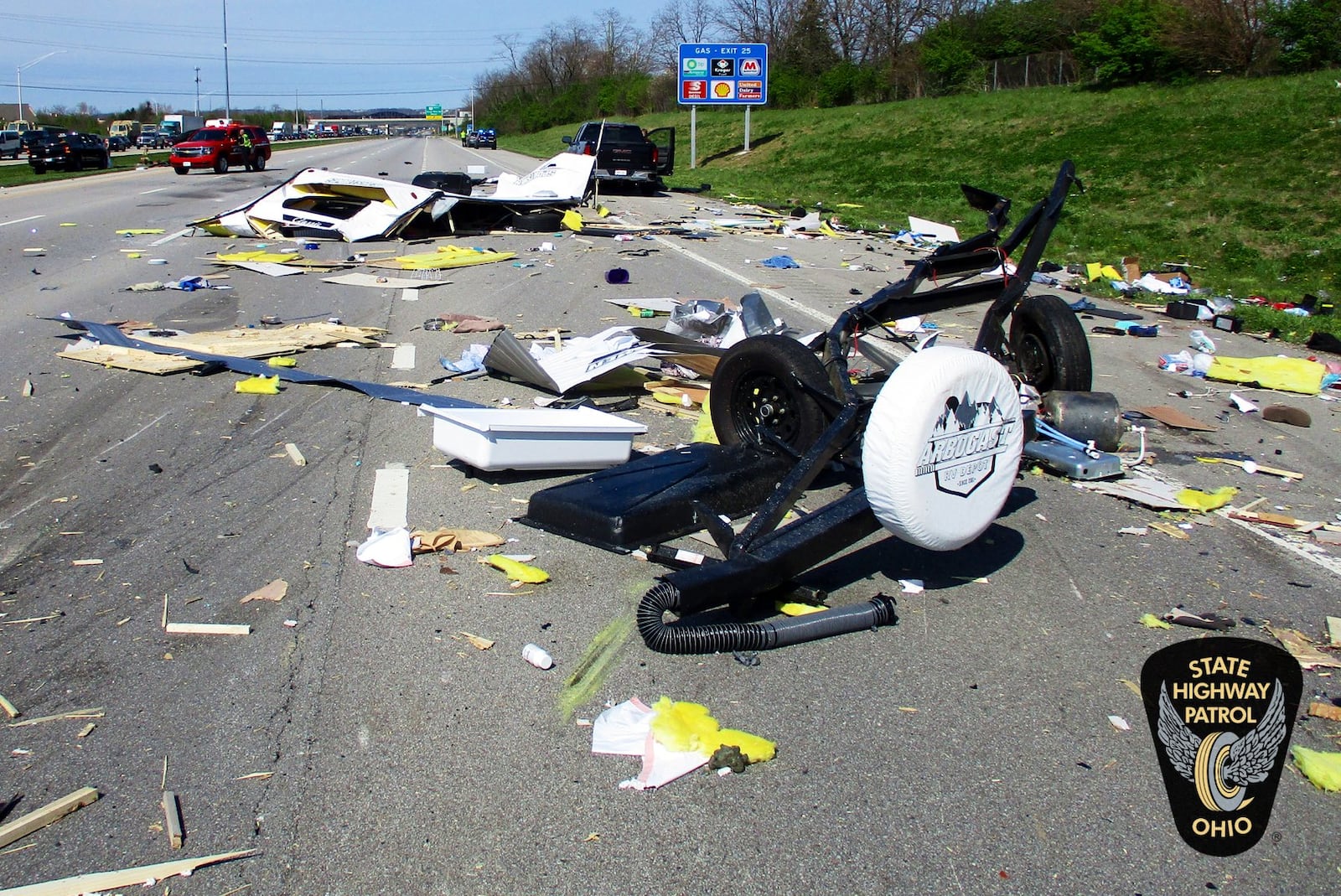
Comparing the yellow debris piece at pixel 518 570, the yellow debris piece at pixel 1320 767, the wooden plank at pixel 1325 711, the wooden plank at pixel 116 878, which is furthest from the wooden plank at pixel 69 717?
the wooden plank at pixel 1325 711

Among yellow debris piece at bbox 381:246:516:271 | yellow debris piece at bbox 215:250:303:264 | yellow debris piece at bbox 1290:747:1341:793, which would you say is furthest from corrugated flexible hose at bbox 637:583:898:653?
yellow debris piece at bbox 215:250:303:264

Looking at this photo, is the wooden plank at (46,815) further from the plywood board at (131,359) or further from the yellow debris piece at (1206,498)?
the plywood board at (131,359)

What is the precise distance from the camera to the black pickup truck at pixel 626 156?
28875 mm

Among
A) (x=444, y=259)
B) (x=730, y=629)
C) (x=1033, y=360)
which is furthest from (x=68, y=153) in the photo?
(x=730, y=629)

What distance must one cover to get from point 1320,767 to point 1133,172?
2122 centimetres

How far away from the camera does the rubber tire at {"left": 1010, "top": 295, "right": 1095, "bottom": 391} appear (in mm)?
6516

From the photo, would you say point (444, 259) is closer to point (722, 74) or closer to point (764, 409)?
point (764, 409)

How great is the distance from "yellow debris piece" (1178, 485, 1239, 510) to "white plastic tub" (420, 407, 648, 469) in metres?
2.86

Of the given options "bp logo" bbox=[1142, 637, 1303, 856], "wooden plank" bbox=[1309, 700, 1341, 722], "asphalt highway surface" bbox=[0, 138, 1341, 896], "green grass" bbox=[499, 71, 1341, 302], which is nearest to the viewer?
"asphalt highway surface" bbox=[0, 138, 1341, 896]

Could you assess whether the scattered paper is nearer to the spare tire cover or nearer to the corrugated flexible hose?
the corrugated flexible hose

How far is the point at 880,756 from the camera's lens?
320cm

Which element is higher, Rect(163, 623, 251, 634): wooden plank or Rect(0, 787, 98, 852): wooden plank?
Rect(163, 623, 251, 634): wooden plank

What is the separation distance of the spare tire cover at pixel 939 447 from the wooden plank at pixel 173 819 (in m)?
2.44

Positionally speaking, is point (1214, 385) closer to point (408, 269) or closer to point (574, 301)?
point (574, 301)
